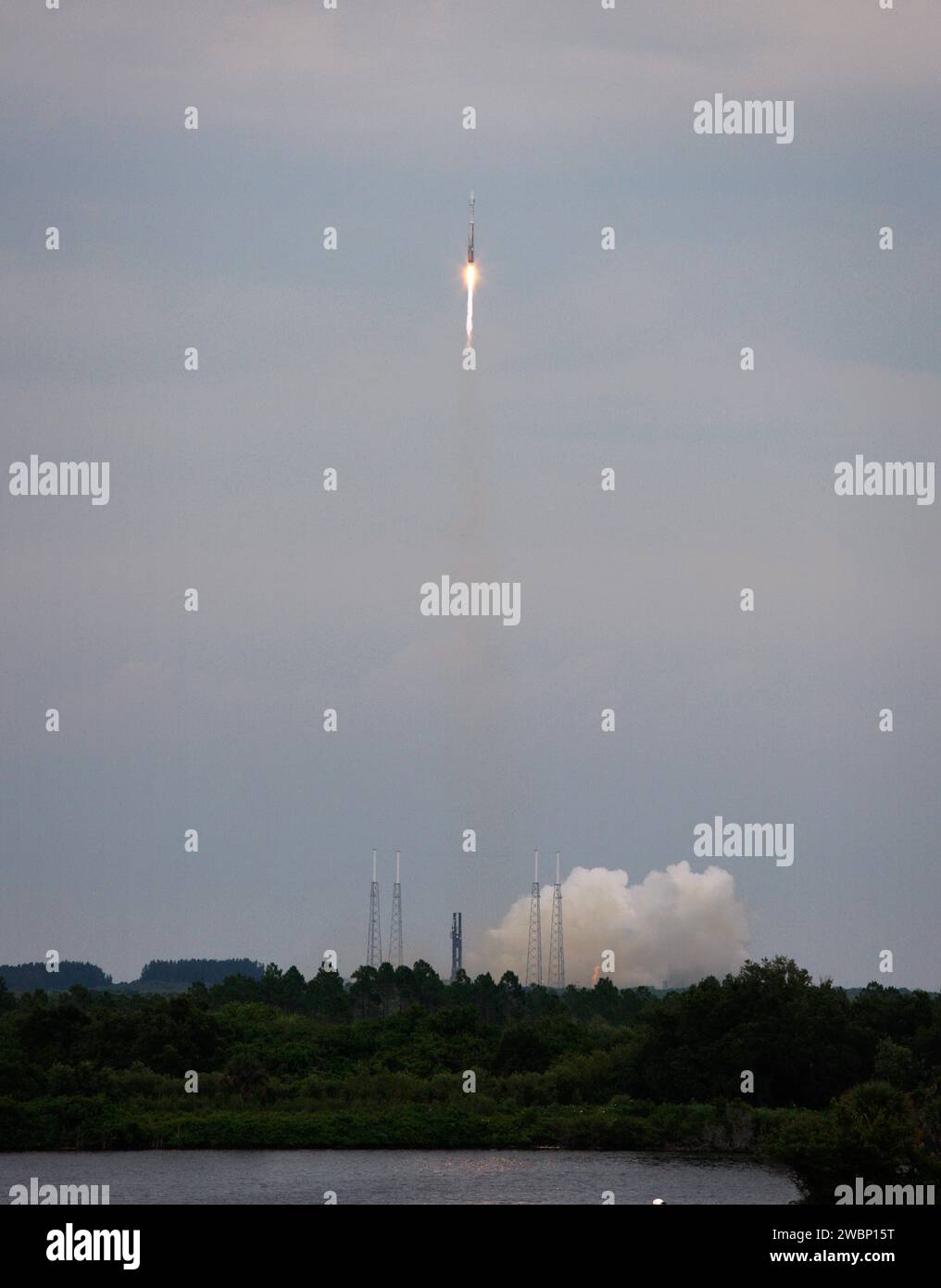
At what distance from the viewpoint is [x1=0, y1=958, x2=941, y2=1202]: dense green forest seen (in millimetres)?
95562

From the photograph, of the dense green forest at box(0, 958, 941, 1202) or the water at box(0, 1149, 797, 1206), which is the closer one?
the water at box(0, 1149, 797, 1206)

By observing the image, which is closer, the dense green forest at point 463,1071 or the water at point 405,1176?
the water at point 405,1176

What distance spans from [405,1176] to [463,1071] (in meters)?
19.7

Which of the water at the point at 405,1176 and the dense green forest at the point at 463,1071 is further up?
the dense green forest at the point at 463,1071

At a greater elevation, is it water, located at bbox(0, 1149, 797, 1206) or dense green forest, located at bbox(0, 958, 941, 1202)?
dense green forest, located at bbox(0, 958, 941, 1202)

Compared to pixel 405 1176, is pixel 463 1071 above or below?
above

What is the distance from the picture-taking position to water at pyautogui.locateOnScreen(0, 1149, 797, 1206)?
79.4 m

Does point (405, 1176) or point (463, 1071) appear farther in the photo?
point (463, 1071)

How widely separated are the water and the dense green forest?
67.5 inches

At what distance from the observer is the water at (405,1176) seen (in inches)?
3127

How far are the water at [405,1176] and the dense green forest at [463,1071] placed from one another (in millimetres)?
1715

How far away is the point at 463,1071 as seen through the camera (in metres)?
106
